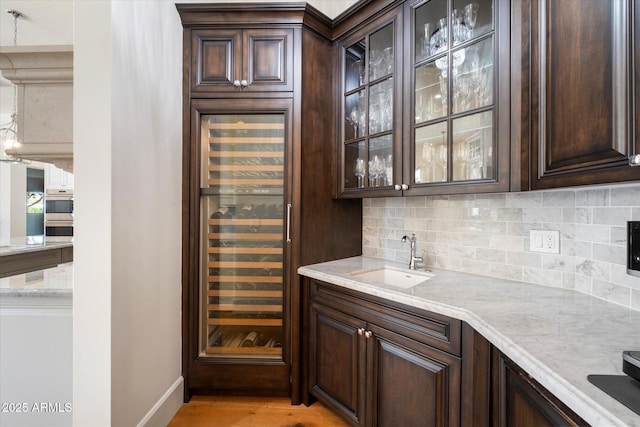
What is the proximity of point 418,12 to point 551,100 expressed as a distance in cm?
95

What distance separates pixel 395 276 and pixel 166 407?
63.8 inches

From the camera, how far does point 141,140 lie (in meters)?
1.52

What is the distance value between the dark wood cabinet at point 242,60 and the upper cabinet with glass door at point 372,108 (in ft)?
1.35

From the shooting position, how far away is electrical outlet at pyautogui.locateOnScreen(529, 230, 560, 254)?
1394 mm

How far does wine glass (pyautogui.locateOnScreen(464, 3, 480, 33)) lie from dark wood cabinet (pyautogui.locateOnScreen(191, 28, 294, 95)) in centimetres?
102

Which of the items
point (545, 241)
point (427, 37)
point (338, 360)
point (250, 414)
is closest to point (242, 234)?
point (338, 360)

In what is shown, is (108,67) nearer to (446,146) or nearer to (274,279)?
(274,279)

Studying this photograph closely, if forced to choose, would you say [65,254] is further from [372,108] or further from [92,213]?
[372,108]

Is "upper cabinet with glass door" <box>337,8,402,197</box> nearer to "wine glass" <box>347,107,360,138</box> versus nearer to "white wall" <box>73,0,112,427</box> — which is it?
"wine glass" <box>347,107,360,138</box>

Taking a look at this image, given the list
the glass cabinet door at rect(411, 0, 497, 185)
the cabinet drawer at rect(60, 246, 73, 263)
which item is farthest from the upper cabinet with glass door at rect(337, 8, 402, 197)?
the cabinet drawer at rect(60, 246, 73, 263)

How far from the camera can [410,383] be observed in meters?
1.29

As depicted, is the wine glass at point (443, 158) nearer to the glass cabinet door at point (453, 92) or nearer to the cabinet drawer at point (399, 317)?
the glass cabinet door at point (453, 92)

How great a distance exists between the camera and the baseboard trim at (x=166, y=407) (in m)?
1.58

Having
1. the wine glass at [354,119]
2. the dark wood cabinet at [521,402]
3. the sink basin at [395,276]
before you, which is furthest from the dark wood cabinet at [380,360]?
the wine glass at [354,119]
